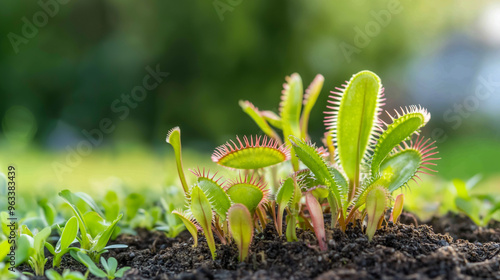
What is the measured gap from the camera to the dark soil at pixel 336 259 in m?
1.36

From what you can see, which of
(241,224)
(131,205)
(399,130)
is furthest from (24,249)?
(399,130)

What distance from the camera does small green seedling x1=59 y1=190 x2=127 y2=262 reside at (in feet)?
5.52

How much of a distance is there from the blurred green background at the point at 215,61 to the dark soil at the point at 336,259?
7022mm

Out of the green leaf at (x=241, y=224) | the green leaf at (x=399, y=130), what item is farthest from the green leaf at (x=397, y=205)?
the green leaf at (x=241, y=224)

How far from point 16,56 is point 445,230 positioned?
30.0ft

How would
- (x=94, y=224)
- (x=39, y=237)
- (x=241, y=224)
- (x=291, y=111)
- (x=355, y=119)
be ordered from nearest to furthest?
1. (x=241, y=224)
2. (x=39, y=237)
3. (x=355, y=119)
4. (x=94, y=224)
5. (x=291, y=111)

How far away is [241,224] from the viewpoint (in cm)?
144

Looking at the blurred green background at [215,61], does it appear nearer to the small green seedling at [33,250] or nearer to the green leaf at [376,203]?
the small green seedling at [33,250]

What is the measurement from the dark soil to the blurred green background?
23.0ft

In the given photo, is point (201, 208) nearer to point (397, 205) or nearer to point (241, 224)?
point (241, 224)

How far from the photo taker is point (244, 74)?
9.05 m

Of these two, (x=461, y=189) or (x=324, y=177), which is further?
(x=461, y=189)

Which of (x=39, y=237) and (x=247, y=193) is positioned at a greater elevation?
(x=247, y=193)

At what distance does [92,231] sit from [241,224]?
0.74m
